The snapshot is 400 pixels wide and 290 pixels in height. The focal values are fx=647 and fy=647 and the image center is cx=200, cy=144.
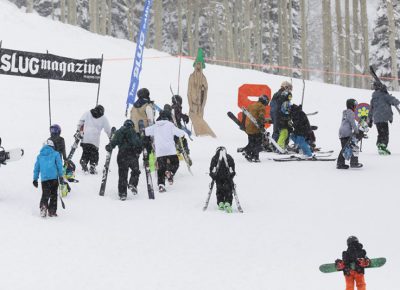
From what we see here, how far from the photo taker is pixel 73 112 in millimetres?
19672

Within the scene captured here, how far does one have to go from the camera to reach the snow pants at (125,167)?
36.9ft

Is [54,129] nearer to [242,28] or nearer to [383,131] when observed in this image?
[383,131]

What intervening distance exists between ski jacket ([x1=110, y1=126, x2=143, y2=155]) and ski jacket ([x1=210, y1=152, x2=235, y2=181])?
5.47 ft

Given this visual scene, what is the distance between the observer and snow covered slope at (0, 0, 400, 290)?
7414 mm

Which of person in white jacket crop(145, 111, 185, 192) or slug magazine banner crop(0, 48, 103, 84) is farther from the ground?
slug magazine banner crop(0, 48, 103, 84)

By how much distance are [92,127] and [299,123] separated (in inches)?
188

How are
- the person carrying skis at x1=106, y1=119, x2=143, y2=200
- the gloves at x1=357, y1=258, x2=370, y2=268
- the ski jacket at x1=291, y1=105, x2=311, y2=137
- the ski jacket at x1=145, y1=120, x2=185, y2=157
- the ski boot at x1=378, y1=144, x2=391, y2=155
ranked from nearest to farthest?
the gloves at x1=357, y1=258, x2=370, y2=268 < the person carrying skis at x1=106, y1=119, x2=143, y2=200 < the ski jacket at x1=145, y1=120, x2=185, y2=157 < the ski jacket at x1=291, y1=105, x2=311, y2=137 < the ski boot at x1=378, y1=144, x2=391, y2=155

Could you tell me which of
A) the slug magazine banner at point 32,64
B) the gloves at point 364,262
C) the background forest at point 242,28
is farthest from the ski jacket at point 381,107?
the background forest at point 242,28

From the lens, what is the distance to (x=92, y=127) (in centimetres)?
1310

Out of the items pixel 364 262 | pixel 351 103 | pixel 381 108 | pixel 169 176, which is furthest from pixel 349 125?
pixel 364 262

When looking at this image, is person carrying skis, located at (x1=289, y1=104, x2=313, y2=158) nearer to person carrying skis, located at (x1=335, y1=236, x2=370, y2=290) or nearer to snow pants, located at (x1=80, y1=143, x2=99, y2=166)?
snow pants, located at (x1=80, y1=143, x2=99, y2=166)

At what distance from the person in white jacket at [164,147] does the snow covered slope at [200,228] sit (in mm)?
324

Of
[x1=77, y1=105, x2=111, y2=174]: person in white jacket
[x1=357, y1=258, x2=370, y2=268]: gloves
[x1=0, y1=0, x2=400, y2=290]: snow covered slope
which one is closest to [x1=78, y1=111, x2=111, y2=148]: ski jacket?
[x1=77, y1=105, x2=111, y2=174]: person in white jacket

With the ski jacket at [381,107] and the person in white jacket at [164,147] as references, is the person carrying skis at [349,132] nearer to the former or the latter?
the ski jacket at [381,107]
